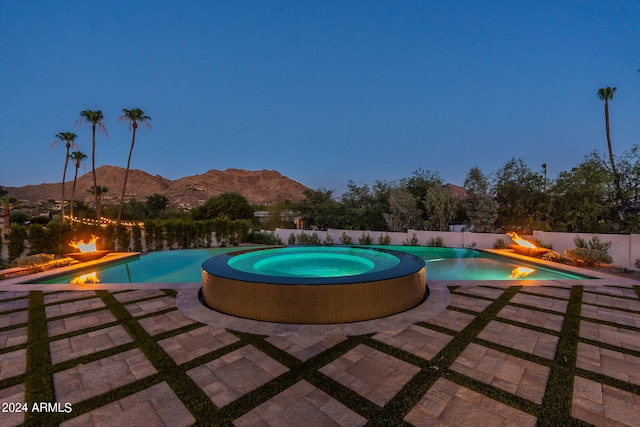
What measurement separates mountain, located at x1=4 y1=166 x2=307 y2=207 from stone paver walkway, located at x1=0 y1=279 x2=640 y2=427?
55492 mm

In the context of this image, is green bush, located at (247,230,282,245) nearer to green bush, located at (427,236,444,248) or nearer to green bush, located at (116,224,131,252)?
green bush, located at (116,224,131,252)

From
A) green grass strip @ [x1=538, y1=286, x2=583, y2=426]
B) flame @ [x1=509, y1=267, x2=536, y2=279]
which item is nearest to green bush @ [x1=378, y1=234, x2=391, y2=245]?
flame @ [x1=509, y1=267, x2=536, y2=279]

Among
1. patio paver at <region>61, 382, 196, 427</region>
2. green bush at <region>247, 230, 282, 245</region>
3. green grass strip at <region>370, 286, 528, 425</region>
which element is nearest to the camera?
patio paver at <region>61, 382, 196, 427</region>

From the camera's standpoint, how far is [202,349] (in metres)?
3.38

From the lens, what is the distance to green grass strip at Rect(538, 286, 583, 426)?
2258 mm

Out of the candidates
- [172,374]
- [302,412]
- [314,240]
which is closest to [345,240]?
[314,240]

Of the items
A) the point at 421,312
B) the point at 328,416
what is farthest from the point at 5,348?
the point at 421,312

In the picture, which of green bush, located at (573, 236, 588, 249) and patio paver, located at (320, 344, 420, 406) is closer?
patio paver, located at (320, 344, 420, 406)

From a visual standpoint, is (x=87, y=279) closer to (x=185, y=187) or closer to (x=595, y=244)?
(x=595, y=244)

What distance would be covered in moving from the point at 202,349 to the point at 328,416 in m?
1.85

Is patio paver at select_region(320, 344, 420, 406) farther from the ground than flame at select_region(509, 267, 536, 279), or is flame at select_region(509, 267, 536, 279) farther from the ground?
flame at select_region(509, 267, 536, 279)

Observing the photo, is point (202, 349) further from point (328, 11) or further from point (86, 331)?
point (328, 11)

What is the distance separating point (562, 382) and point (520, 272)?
671 cm

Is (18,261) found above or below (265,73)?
below
